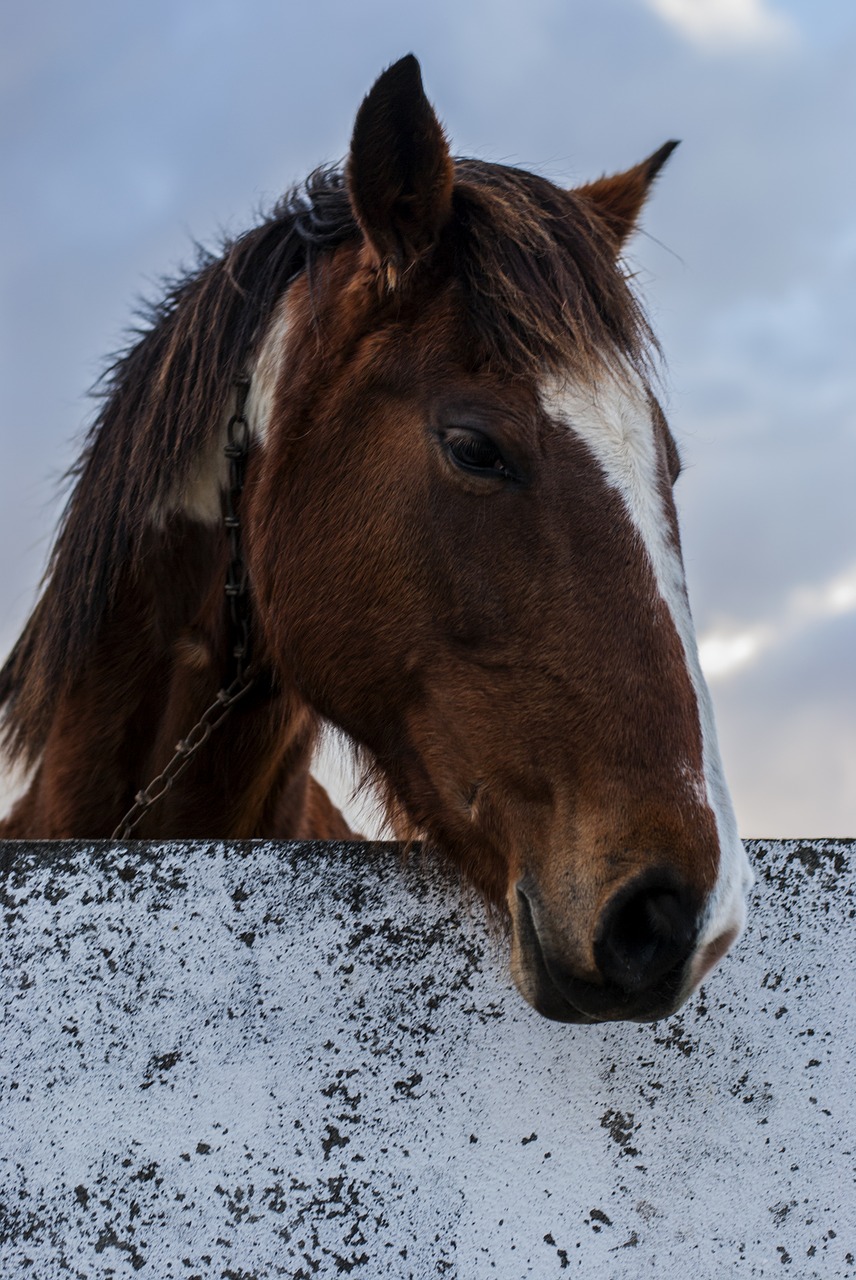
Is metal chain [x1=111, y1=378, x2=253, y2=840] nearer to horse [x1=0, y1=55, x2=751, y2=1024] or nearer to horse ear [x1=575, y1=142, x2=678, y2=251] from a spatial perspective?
horse [x1=0, y1=55, x2=751, y2=1024]

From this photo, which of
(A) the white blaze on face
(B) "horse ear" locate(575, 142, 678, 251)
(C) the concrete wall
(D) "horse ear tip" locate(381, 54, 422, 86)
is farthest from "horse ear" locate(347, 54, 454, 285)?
(C) the concrete wall

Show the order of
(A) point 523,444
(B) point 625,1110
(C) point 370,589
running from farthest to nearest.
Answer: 1. (C) point 370,589
2. (A) point 523,444
3. (B) point 625,1110

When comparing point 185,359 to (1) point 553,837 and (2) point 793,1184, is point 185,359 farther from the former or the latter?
(2) point 793,1184

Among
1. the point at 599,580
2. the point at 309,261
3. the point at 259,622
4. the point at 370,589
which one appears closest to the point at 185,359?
the point at 309,261

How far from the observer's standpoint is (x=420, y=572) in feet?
7.19

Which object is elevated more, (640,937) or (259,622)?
(259,622)

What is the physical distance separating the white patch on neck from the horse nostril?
1.41m

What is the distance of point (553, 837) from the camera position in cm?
187

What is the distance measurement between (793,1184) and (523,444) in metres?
1.35

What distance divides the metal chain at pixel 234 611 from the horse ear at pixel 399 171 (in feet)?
1.71

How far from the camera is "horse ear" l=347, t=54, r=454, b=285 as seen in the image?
2238 mm

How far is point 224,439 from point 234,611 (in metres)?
0.41

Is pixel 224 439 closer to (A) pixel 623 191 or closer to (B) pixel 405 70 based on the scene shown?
(B) pixel 405 70

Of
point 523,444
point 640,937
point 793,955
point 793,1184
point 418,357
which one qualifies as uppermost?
point 418,357
